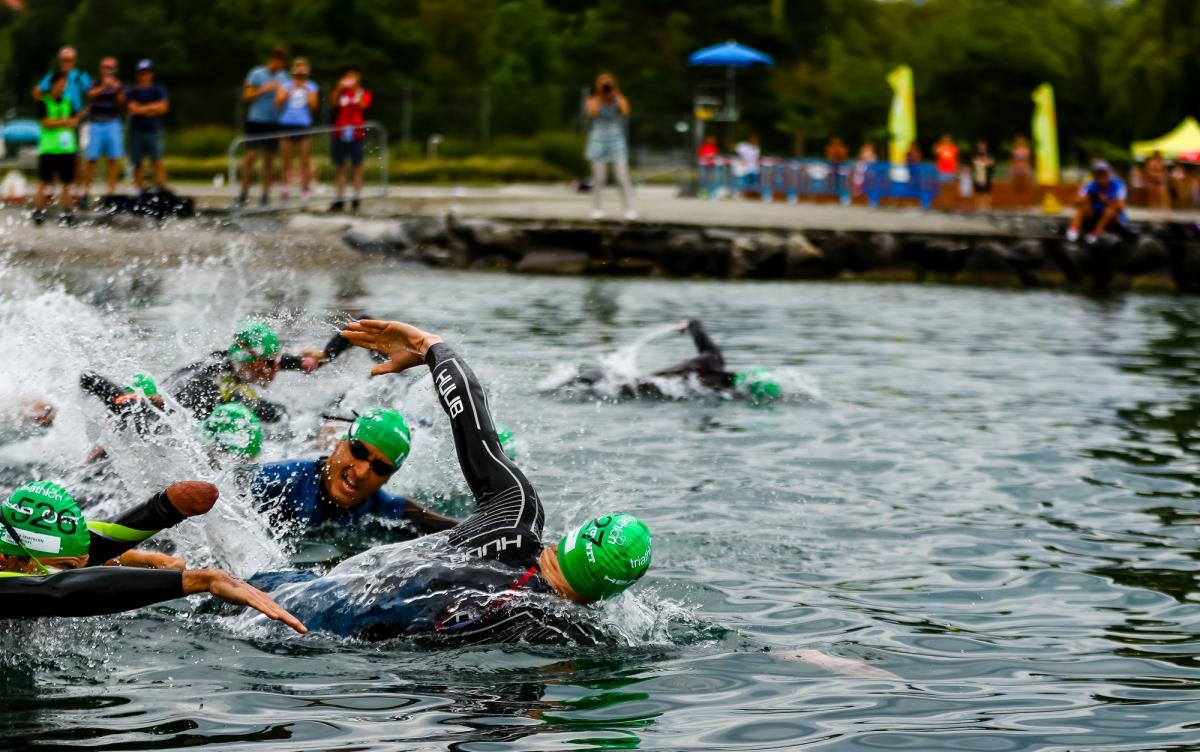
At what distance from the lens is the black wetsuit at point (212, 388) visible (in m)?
8.59

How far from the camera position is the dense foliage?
5328 cm

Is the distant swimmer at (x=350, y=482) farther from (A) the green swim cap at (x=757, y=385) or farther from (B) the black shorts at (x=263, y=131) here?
(B) the black shorts at (x=263, y=131)

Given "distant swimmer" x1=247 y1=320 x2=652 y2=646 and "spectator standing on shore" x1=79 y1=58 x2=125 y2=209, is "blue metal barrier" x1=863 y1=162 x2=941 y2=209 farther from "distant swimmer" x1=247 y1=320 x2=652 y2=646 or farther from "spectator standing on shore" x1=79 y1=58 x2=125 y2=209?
"distant swimmer" x1=247 y1=320 x2=652 y2=646

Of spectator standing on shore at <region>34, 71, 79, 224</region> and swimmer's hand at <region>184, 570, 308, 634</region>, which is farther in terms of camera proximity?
spectator standing on shore at <region>34, 71, 79, 224</region>

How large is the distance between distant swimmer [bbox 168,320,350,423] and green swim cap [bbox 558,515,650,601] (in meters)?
3.35

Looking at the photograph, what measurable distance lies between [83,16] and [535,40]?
1673 cm

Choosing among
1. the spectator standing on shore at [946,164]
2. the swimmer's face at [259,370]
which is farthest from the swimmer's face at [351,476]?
the spectator standing on shore at [946,164]

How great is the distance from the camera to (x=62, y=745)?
5.09 metres

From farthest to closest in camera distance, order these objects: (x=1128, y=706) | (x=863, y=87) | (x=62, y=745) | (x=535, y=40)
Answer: (x=863, y=87) → (x=535, y=40) → (x=1128, y=706) → (x=62, y=745)

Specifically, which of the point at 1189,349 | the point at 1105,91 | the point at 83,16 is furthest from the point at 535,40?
the point at 1189,349

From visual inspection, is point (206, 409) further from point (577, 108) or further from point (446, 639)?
point (577, 108)

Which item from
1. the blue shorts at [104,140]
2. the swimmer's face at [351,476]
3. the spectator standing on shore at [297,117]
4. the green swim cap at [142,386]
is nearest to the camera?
the swimmer's face at [351,476]

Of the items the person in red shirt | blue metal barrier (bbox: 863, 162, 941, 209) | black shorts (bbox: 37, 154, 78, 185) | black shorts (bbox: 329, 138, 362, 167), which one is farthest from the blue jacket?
blue metal barrier (bbox: 863, 162, 941, 209)

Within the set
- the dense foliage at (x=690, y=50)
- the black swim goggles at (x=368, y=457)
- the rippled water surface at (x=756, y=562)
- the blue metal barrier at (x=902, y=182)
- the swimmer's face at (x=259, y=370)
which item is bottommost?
the rippled water surface at (x=756, y=562)
